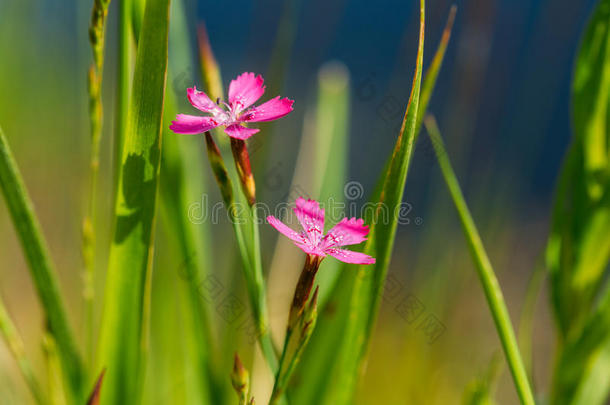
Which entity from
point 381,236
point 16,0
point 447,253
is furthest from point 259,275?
point 16,0

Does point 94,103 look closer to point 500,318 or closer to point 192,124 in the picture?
point 192,124

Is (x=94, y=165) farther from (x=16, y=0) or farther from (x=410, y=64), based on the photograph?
(x=410, y=64)

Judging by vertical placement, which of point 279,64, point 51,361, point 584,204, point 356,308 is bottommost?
point 51,361

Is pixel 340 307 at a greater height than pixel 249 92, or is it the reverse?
pixel 249 92

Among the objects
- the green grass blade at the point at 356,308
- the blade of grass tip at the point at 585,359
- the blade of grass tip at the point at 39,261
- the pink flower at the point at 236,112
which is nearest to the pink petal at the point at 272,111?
the pink flower at the point at 236,112

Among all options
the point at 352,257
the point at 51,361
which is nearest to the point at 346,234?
the point at 352,257
